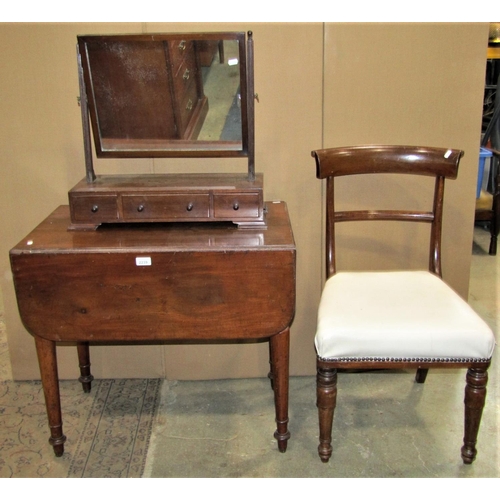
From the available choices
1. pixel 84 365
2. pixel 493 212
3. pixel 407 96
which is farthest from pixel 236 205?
pixel 493 212

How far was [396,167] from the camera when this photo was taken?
215cm

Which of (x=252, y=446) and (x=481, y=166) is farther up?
(x=481, y=166)

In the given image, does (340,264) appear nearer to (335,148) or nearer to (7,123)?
(335,148)

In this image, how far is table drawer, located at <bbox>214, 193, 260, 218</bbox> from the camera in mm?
1974

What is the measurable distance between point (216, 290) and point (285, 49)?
0.89 m

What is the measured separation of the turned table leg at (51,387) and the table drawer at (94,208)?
41cm

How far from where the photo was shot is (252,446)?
212 centimetres

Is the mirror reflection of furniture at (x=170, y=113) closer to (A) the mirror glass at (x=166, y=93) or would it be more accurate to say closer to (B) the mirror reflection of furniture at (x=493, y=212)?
(A) the mirror glass at (x=166, y=93)

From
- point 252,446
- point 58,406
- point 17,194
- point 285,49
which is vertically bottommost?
point 252,446

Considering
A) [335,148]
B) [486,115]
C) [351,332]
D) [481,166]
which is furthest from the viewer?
[486,115]

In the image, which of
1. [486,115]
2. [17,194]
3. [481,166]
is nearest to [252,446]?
[17,194]

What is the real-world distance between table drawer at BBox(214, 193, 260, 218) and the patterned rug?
2.79 feet

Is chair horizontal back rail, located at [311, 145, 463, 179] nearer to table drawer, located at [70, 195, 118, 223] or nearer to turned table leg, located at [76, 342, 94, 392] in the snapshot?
table drawer, located at [70, 195, 118, 223]

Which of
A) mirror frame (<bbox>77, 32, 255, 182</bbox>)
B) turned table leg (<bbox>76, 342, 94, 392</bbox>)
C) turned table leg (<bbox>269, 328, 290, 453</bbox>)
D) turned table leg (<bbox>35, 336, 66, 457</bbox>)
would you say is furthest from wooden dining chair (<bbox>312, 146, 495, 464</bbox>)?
turned table leg (<bbox>76, 342, 94, 392</bbox>)
